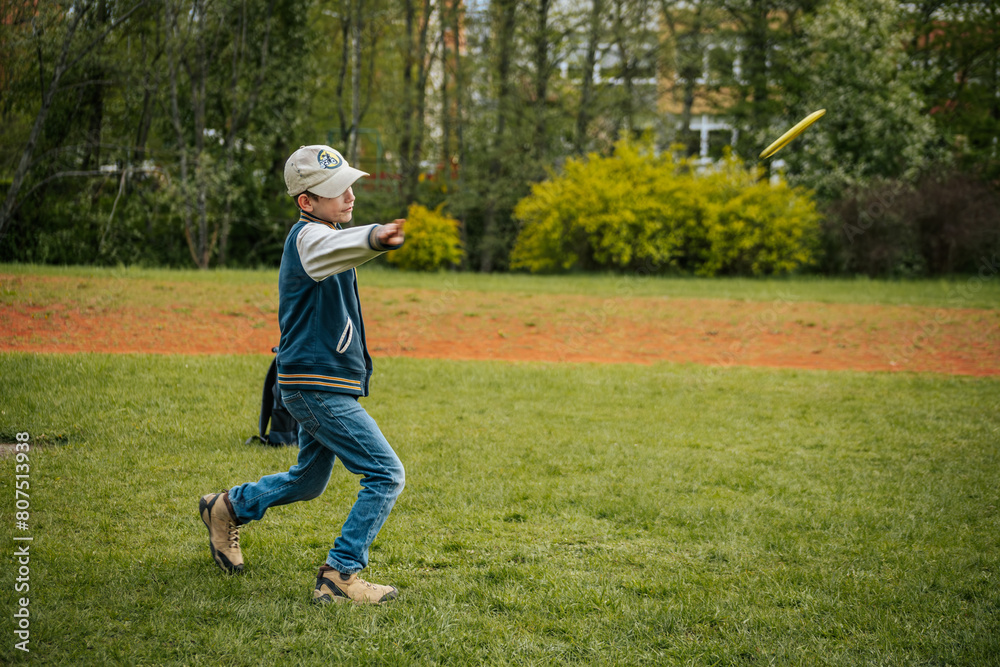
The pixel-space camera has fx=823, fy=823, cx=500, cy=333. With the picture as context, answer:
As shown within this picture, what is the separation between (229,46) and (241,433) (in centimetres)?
1635

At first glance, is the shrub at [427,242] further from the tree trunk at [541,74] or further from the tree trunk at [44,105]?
the tree trunk at [44,105]

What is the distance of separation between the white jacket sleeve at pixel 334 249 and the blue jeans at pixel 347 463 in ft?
1.88

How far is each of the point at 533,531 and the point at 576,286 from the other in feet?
40.9

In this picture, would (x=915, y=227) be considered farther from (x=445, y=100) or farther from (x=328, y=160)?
(x=328, y=160)

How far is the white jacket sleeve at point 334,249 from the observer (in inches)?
111

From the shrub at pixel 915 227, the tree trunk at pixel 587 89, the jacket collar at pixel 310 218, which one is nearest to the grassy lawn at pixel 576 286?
the shrub at pixel 915 227

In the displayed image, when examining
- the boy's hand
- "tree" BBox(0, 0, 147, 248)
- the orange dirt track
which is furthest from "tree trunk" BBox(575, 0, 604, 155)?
the boy's hand

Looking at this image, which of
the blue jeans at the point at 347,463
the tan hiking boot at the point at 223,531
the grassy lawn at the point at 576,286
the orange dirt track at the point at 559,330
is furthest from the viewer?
the grassy lawn at the point at 576,286

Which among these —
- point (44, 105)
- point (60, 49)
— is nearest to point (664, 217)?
point (60, 49)

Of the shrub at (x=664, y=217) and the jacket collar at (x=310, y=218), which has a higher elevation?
the shrub at (x=664, y=217)

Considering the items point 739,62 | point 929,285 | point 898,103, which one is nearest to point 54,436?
point 929,285

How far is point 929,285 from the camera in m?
18.7

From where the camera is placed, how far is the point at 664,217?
20.1 metres

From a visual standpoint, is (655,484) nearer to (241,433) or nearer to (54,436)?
(241,433)
